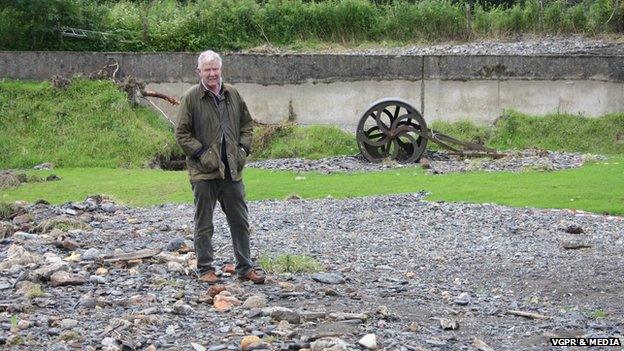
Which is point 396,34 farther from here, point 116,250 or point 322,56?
point 116,250

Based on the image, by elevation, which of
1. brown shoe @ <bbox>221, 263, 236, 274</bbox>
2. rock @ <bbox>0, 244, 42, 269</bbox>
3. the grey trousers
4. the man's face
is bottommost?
brown shoe @ <bbox>221, 263, 236, 274</bbox>

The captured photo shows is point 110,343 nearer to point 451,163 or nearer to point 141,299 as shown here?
point 141,299

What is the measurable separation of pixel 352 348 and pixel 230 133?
3201mm

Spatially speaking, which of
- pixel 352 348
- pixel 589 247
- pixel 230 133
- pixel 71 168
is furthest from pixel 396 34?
pixel 352 348

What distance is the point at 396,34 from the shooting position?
32.8m

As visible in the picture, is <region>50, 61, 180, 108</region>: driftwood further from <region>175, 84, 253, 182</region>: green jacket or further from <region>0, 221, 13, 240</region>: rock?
<region>175, 84, 253, 182</region>: green jacket

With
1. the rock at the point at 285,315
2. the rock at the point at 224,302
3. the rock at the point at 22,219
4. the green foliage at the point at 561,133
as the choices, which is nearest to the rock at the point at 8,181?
the rock at the point at 22,219

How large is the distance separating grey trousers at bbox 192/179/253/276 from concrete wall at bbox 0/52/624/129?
1567cm

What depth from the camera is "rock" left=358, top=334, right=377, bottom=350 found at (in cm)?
907

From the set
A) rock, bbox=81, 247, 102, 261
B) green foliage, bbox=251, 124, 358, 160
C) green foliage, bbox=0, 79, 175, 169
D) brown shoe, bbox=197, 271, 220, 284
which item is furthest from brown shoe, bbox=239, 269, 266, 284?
green foliage, bbox=251, 124, 358, 160

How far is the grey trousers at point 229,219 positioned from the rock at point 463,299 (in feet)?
7.12

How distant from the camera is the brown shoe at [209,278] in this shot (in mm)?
11375

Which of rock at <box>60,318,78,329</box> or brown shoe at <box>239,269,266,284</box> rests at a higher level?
rock at <box>60,318,78,329</box>

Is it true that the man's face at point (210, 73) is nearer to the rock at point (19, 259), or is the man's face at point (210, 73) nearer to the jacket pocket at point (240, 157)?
the jacket pocket at point (240, 157)
